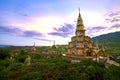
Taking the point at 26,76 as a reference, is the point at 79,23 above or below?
above

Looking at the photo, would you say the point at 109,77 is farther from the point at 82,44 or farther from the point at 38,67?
the point at 82,44

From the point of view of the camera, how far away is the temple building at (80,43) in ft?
170

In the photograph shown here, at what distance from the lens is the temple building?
51812 millimetres

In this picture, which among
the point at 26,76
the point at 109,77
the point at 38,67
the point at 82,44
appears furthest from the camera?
the point at 82,44

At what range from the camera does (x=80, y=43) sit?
51.9 metres

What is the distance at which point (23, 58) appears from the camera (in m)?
47.7

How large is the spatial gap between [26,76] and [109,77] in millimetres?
11360

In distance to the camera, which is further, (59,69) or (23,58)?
(23,58)

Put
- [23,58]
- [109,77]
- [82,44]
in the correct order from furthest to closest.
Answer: [82,44]
[23,58]
[109,77]

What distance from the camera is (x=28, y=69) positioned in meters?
29.0

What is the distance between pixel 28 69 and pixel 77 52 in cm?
2482

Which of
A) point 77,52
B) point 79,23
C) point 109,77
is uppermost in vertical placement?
point 79,23

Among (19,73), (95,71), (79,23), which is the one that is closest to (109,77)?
(95,71)

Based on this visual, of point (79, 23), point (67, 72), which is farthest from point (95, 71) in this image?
point (79, 23)
